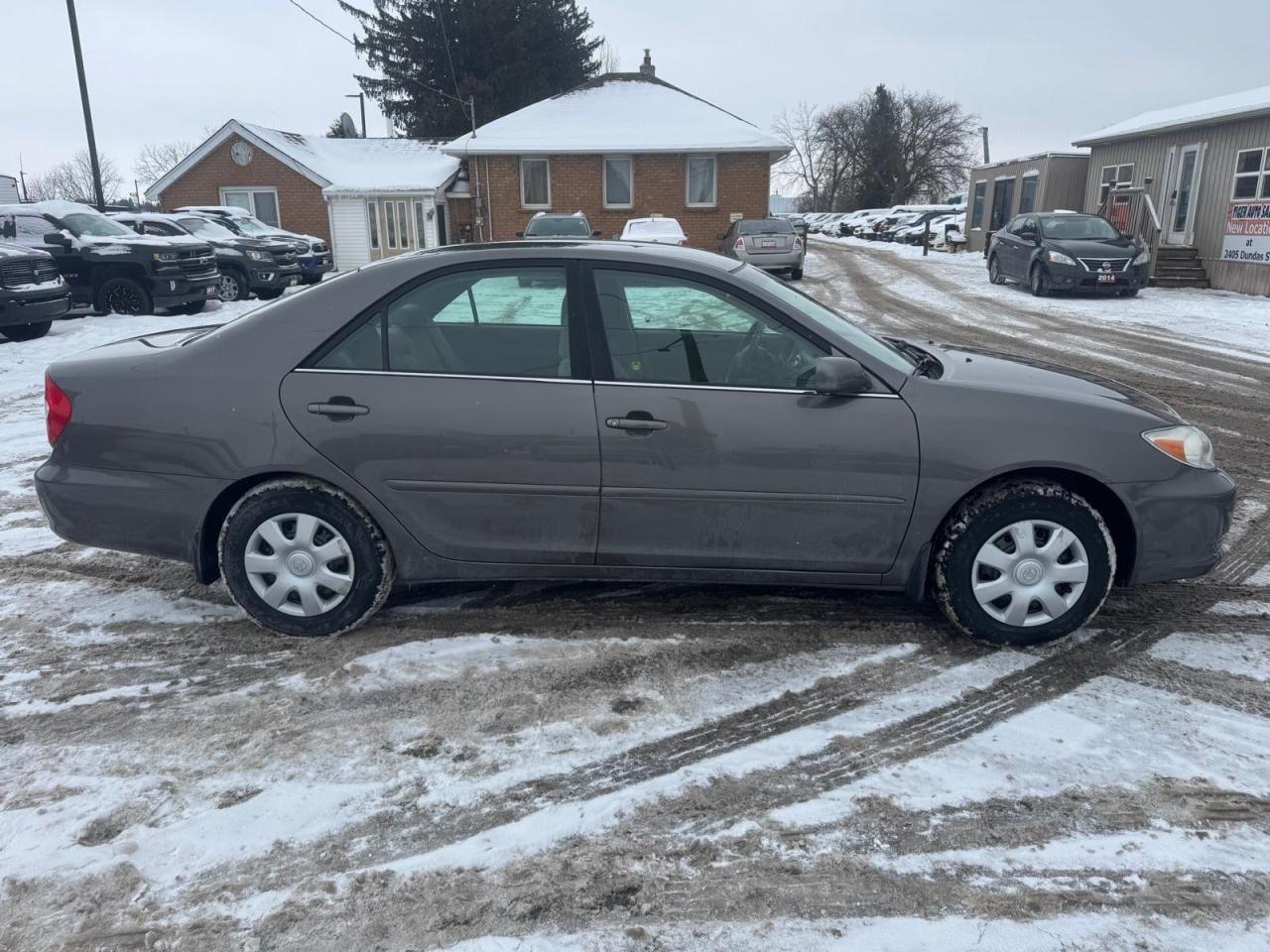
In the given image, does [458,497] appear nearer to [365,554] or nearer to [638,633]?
[365,554]

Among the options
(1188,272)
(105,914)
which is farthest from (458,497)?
(1188,272)

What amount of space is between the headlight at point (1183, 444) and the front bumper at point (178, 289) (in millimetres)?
15010

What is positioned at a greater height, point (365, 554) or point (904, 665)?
point (365, 554)

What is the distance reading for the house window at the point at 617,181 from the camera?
26.6m

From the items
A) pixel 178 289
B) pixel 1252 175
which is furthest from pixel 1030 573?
pixel 1252 175

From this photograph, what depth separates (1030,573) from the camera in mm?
3584

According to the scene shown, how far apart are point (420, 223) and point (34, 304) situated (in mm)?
20086

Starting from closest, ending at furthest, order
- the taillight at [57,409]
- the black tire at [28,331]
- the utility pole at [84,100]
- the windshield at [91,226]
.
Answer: the taillight at [57,409]
the black tire at [28,331]
the windshield at [91,226]
the utility pole at [84,100]

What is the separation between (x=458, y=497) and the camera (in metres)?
3.64

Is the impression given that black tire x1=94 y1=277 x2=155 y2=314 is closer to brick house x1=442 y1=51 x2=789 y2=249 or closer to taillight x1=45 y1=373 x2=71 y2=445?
taillight x1=45 y1=373 x2=71 y2=445

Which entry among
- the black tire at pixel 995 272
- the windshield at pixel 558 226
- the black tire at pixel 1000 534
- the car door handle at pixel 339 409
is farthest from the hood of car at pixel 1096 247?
the car door handle at pixel 339 409

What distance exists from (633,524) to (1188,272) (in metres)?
20.6

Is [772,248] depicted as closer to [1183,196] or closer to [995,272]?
[995,272]

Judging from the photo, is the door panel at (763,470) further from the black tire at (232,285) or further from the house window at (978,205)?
the house window at (978,205)
